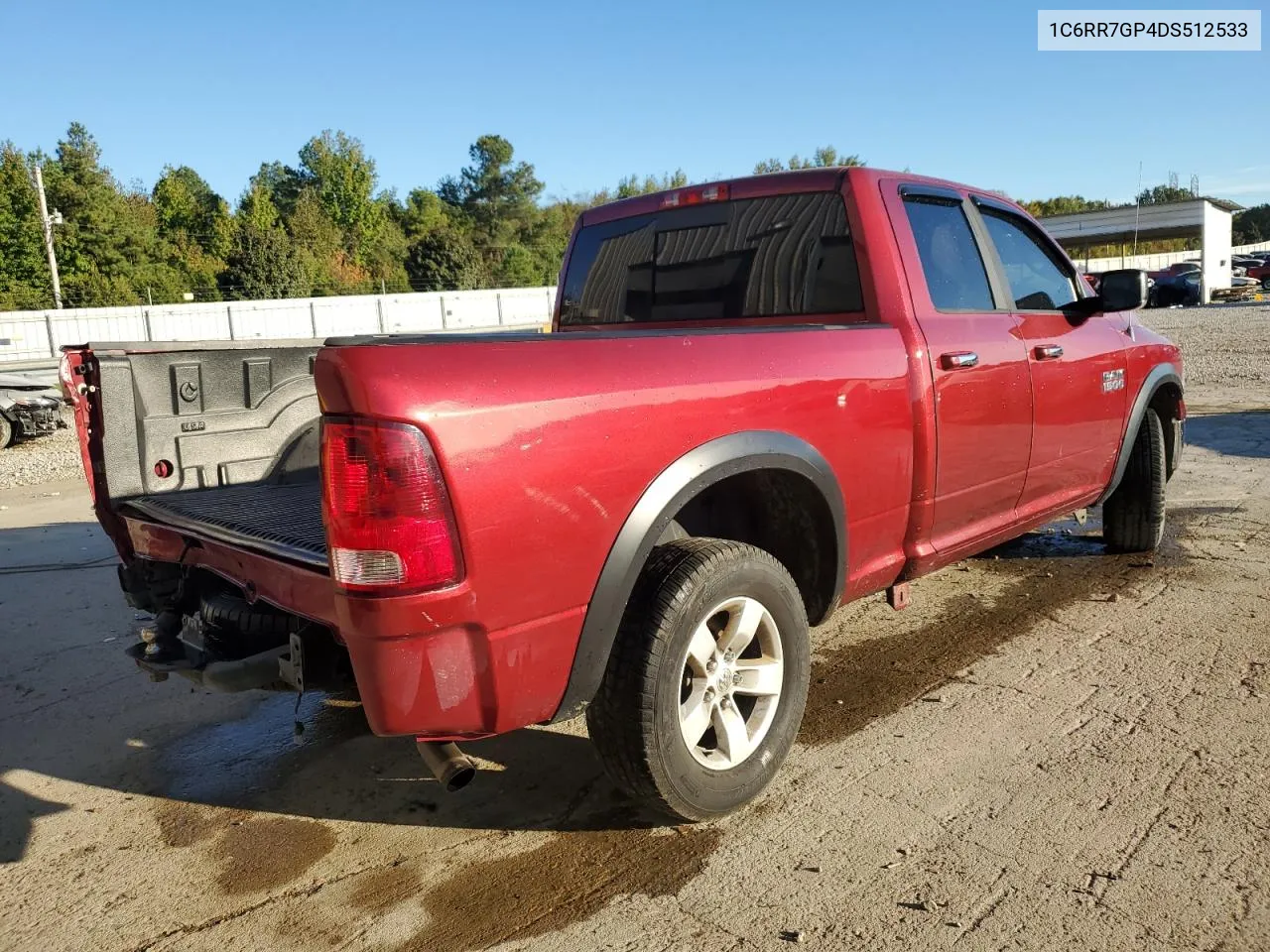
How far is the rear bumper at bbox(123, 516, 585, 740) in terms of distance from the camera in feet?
7.11

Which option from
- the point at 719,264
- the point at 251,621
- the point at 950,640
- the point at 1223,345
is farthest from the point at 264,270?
the point at 251,621

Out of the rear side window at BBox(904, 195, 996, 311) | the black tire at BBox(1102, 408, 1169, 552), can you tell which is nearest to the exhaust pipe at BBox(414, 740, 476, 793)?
the rear side window at BBox(904, 195, 996, 311)

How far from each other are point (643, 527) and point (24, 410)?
13.8m

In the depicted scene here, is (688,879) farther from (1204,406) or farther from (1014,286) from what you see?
(1204,406)

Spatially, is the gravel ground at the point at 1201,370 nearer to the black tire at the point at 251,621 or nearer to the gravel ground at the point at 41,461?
Result: the gravel ground at the point at 41,461

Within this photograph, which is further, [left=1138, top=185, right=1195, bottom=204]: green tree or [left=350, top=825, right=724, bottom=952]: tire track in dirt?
[left=1138, top=185, right=1195, bottom=204]: green tree

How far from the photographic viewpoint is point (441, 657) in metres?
2.21

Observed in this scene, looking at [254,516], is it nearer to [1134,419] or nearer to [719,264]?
[719,264]

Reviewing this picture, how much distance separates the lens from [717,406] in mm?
2730

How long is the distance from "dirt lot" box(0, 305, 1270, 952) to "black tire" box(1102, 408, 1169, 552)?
2.35 feet

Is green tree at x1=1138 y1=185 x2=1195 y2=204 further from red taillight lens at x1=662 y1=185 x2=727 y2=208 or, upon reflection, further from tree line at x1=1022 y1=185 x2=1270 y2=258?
red taillight lens at x1=662 y1=185 x2=727 y2=208

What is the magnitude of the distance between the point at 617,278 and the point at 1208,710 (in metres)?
2.92

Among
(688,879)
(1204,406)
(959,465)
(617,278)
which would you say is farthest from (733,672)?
(1204,406)

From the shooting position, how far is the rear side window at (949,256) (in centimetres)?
370
